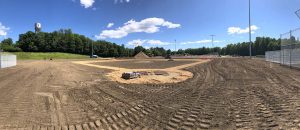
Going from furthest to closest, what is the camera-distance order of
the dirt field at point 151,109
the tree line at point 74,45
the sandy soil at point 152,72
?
the tree line at point 74,45
the sandy soil at point 152,72
the dirt field at point 151,109

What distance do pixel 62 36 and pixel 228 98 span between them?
155 m

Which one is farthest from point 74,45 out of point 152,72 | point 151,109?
point 151,109

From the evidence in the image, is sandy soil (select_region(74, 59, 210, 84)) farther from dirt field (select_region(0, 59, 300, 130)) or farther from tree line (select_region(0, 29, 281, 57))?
tree line (select_region(0, 29, 281, 57))

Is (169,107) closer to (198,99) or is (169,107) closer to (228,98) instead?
(198,99)

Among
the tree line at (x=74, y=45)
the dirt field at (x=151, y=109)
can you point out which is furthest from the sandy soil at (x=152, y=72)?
the tree line at (x=74, y=45)

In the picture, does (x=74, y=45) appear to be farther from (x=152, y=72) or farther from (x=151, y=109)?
(x=151, y=109)

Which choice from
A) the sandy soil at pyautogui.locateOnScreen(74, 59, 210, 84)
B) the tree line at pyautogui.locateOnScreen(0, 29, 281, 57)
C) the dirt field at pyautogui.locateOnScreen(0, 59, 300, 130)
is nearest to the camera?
the dirt field at pyautogui.locateOnScreen(0, 59, 300, 130)

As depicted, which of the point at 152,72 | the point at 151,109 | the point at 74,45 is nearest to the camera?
the point at 151,109

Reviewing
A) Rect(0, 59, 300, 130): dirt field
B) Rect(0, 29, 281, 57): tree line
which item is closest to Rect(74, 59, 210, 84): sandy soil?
Rect(0, 59, 300, 130): dirt field

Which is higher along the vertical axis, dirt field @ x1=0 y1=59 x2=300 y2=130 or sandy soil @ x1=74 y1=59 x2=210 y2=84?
sandy soil @ x1=74 y1=59 x2=210 y2=84

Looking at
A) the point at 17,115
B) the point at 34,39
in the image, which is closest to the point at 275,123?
the point at 17,115

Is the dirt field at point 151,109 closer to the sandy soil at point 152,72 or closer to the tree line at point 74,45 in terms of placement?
the sandy soil at point 152,72

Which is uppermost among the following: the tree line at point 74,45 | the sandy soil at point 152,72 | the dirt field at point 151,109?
Answer: the tree line at point 74,45

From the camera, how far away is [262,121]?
8.43 m
